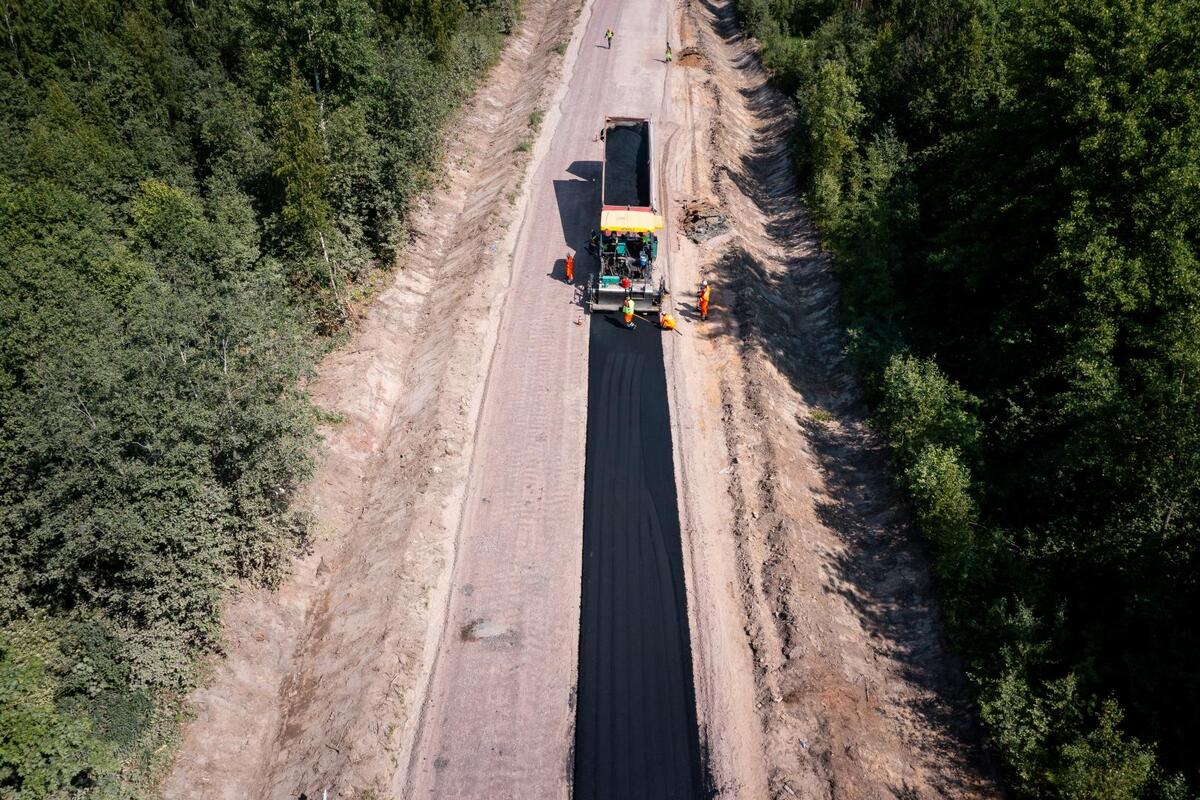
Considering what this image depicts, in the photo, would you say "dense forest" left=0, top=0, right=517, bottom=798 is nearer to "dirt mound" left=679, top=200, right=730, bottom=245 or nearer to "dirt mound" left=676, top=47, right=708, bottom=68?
"dirt mound" left=679, top=200, right=730, bottom=245

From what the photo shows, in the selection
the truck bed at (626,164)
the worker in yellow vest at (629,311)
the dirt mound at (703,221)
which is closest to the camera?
the worker in yellow vest at (629,311)

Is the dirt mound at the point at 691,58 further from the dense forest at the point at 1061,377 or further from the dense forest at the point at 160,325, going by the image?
the dense forest at the point at 1061,377

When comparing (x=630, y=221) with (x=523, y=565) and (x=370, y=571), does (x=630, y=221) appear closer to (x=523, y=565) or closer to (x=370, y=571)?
(x=523, y=565)

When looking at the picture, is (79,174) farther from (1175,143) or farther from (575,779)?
(1175,143)

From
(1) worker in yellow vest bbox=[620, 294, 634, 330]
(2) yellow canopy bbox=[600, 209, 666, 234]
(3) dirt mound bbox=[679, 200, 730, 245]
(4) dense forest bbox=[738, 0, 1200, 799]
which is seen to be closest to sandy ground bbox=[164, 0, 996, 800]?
(3) dirt mound bbox=[679, 200, 730, 245]

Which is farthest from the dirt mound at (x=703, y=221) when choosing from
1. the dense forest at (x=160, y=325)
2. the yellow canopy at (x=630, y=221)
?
the dense forest at (x=160, y=325)

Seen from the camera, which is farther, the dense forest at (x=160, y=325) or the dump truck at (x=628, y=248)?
the dump truck at (x=628, y=248)
